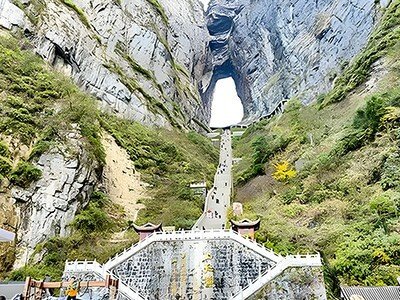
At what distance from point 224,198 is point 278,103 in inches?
1038

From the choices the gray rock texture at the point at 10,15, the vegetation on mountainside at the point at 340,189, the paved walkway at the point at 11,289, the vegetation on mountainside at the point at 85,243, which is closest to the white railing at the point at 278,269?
the vegetation on mountainside at the point at 340,189

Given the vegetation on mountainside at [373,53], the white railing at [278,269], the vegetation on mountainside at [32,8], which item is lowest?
the white railing at [278,269]

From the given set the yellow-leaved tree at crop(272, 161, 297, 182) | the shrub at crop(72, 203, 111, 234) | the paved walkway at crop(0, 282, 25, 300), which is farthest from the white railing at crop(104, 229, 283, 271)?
the yellow-leaved tree at crop(272, 161, 297, 182)

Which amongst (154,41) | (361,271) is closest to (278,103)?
(154,41)

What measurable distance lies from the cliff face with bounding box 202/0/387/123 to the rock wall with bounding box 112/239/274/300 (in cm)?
2951

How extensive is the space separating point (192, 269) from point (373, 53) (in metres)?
24.9

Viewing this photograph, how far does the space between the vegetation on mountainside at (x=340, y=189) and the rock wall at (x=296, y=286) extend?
1028 mm

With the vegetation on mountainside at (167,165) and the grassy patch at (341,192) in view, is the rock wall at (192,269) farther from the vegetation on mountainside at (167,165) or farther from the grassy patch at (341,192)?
the vegetation on mountainside at (167,165)

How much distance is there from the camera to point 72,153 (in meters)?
23.4

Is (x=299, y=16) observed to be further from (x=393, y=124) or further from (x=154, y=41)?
(x=393, y=124)

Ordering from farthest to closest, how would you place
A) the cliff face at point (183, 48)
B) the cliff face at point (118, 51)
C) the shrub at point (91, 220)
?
1. the cliff face at point (183, 48)
2. the cliff face at point (118, 51)
3. the shrub at point (91, 220)

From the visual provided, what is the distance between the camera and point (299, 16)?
5712cm

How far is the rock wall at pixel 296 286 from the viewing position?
52.5 feet

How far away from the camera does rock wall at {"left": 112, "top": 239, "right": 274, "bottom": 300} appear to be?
1736 cm
